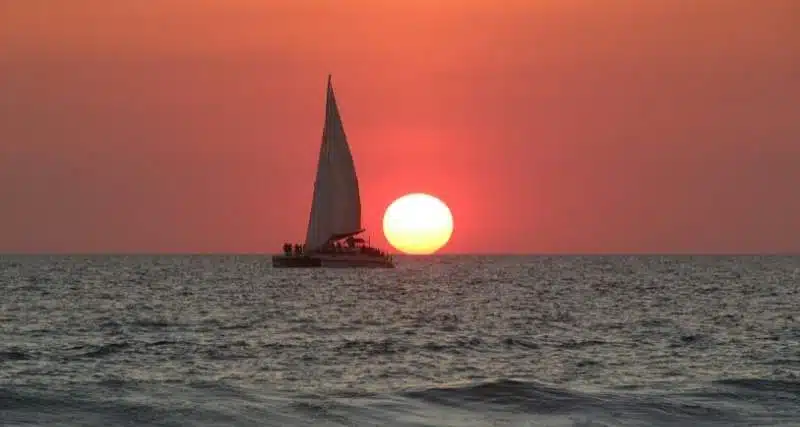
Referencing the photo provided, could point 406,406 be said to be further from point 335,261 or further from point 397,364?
point 335,261

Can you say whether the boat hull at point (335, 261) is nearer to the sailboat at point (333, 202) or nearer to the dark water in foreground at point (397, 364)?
the sailboat at point (333, 202)

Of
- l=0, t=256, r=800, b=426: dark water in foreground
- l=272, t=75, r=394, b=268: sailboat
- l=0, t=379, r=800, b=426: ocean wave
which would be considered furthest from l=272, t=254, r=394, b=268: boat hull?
l=0, t=379, r=800, b=426: ocean wave

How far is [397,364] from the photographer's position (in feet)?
122

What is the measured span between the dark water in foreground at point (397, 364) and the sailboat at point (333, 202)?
200ft

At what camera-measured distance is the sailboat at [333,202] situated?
435 ft

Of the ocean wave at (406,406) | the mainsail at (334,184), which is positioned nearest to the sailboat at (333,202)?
the mainsail at (334,184)

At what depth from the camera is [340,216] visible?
134 metres

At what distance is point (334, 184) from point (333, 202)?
2012 millimetres

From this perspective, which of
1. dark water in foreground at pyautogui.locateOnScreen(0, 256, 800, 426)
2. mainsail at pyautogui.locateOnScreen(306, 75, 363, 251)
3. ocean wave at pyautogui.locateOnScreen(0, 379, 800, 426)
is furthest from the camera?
mainsail at pyautogui.locateOnScreen(306, 75, 363, 251)

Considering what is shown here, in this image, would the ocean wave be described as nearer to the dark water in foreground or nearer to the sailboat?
the dark water in foreground

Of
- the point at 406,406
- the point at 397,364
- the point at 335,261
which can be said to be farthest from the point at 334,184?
the point at 406,406

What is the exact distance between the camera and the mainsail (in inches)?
5212

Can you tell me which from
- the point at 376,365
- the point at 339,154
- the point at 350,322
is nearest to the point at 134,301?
the point at 350,322

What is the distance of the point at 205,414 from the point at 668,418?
1027 cm
